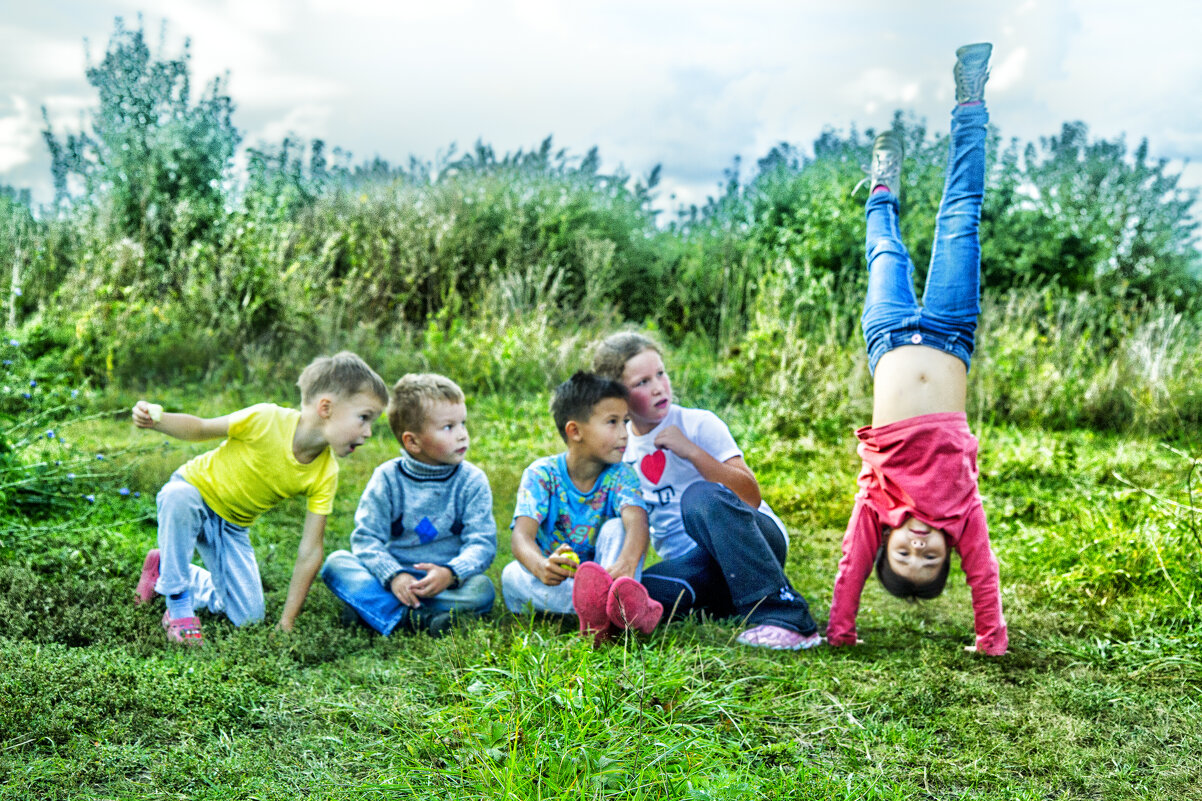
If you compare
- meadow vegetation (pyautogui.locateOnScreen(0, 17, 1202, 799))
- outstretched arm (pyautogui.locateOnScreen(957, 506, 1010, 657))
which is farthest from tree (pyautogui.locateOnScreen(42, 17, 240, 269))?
outstretched arm (pyautogui.locateOnScreen(957, 506, 1010, 657))

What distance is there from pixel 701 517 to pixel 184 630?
75.0 inches

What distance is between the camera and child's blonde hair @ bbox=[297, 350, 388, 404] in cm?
360

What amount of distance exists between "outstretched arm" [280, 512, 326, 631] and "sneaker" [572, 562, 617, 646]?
3.55 feet

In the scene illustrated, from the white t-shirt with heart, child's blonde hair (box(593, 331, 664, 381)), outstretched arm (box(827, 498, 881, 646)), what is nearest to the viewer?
outstretched arm (box(827, 498, 881, 646))

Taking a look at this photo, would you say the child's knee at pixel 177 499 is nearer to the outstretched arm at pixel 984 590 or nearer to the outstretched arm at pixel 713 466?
the outstretched arm at pixel 713 466

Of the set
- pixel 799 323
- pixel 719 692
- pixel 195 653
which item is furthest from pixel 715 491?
pixel 799 323

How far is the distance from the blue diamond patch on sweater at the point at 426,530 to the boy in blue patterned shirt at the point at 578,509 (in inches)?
13.7

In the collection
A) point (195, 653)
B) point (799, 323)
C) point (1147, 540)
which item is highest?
point (799, 323)

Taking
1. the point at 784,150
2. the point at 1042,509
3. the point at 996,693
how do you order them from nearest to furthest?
1. the point at 996,693
2. the point at 1042,509
3. the point at 784,150

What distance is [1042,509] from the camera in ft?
17.8

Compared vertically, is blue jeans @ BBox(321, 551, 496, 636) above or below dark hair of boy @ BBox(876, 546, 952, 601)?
below

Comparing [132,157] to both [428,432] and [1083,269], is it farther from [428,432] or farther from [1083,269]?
[1083,269]

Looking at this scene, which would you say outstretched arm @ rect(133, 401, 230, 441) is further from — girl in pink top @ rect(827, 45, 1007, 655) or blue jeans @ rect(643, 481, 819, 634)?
girl in pink top @ rect(827, 45, 1007, 655)

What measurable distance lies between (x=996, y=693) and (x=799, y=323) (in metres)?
5.24
